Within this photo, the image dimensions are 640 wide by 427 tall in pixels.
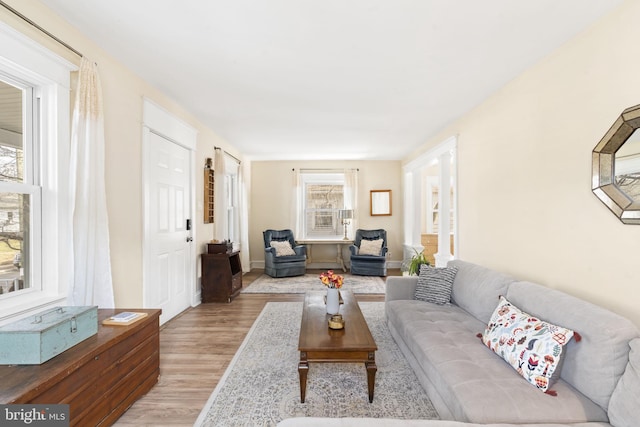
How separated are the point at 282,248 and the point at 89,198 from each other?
4223 millimetres

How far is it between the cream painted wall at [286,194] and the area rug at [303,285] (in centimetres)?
139

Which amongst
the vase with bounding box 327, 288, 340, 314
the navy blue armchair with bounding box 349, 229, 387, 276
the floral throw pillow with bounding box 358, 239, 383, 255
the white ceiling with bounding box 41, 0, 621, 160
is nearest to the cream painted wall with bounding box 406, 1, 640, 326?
the white ceiling with bounding box 41, 0, 621, 160

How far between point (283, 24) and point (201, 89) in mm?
1477

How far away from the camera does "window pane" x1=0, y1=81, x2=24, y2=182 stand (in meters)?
1.84

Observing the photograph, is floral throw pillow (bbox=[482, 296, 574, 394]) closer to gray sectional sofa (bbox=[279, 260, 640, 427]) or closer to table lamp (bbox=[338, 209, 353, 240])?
gray sectional sofa (bbox=[279, 260, 640, 427])

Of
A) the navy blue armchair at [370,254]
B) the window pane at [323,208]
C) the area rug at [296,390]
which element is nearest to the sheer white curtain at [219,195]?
the area rug at [296,390]

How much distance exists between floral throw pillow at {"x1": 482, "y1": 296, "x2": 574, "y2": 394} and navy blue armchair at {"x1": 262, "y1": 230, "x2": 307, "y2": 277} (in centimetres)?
438

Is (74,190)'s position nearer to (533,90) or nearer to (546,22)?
(546,22)

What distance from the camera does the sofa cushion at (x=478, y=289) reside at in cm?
239

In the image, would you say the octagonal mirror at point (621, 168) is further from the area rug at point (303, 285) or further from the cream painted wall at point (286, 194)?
the cream painted wall at point (286, 194)

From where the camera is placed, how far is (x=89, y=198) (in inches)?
85.1

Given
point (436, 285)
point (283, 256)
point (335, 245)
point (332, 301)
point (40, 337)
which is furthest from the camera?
point (335, 245)

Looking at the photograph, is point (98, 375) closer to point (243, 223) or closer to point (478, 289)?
point (478, 289)

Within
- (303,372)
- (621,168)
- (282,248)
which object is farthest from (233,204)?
(621,168)
